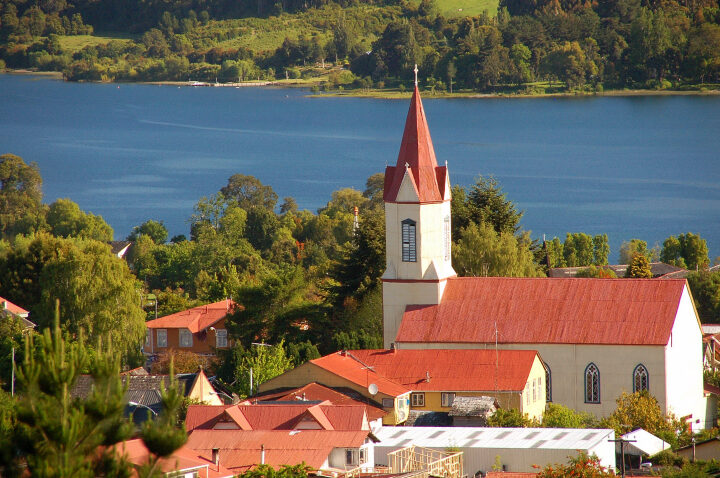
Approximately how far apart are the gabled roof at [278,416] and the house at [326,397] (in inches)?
102

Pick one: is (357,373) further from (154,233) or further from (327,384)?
(154,233)

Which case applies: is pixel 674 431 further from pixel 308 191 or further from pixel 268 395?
pixel 308 191

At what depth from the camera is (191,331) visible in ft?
200

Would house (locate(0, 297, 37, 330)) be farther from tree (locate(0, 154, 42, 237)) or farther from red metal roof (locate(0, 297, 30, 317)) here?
tree (locate(0, 154, 42, 237))

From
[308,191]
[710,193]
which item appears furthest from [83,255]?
[710,193]

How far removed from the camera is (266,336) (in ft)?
176

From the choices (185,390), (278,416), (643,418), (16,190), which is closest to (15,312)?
(185,390)

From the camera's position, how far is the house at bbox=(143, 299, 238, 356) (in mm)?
60678

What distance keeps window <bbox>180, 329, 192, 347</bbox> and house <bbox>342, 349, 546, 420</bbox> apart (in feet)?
64.2

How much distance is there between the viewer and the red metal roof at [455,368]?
1634 inches

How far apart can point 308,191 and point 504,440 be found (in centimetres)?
11462

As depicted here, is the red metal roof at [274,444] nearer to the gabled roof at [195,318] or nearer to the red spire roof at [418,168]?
the red spire roof at [418,168]

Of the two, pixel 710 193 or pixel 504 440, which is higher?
pixel 710 193

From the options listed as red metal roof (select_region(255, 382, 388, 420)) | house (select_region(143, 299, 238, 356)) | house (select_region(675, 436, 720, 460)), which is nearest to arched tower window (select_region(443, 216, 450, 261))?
red metal roof (select_region(255, 382, 388, 420))
